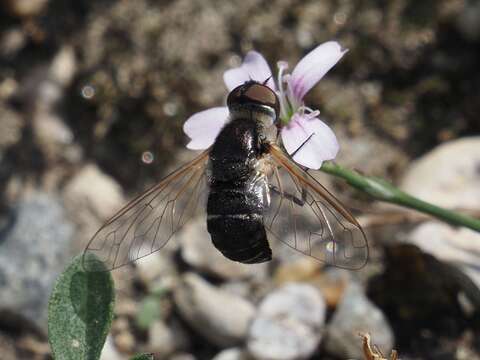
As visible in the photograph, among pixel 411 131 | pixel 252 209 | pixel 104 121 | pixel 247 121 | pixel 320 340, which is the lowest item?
pixel 320 340

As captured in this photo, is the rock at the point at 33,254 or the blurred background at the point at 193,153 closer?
the blurred background at the point at 193,153

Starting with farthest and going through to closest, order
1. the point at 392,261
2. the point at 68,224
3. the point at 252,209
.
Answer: the point at 68,224 → the point at 392,261 → the point at 252,209

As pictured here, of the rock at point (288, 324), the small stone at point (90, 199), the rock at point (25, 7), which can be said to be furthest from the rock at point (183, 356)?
the rock at point (25, 7)

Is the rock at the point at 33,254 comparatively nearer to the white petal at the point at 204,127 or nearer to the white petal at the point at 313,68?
the white petal at the point at 204,127

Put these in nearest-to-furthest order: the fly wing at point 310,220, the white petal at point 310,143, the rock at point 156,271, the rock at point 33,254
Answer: the fly wing at point 310,220 < the white petal at point 310,143 < the rock at point 33,254 < the rock at point 156,271

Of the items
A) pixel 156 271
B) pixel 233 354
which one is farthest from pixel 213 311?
pixel 156 271

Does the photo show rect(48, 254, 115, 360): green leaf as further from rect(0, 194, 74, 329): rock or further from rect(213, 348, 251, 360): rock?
rect(0, 194, 74, 329): rock

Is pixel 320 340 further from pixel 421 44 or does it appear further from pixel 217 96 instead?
pixel 421 44

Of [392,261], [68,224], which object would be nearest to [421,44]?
[392,261]
